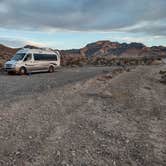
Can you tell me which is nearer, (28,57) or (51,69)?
(28,57)

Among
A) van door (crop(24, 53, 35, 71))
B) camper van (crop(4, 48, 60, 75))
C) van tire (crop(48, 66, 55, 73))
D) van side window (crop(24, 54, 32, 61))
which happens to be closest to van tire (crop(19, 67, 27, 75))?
camper van (crop(4, 48, 60, 75))

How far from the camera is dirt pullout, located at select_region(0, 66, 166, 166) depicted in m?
6.21

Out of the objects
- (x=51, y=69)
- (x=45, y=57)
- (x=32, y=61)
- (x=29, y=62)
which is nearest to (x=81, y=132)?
(x=29, y=62)

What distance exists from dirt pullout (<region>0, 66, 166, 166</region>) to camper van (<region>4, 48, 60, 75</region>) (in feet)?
44.1

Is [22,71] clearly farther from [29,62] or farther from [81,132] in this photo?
[81,132]

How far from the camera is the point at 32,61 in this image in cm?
2703

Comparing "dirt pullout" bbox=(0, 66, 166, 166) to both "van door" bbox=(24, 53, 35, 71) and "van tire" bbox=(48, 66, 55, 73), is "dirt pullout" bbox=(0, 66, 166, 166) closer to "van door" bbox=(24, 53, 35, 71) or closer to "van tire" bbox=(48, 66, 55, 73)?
"van door" bbox=(24, 53, 35, 71)

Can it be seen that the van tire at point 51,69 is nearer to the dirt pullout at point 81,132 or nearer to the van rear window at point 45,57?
the van rear window at point 45,57

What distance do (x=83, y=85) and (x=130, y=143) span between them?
10659 mm

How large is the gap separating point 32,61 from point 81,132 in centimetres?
1982

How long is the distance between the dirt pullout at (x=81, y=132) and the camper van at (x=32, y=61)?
13439 mm

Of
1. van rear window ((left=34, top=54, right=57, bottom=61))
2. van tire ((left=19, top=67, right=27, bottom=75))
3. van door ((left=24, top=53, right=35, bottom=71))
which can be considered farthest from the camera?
van rear window ((left=34, top=54, right=57, bottom=61))

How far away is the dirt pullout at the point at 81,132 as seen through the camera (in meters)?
6.21

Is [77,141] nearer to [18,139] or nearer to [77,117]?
[18,139]
